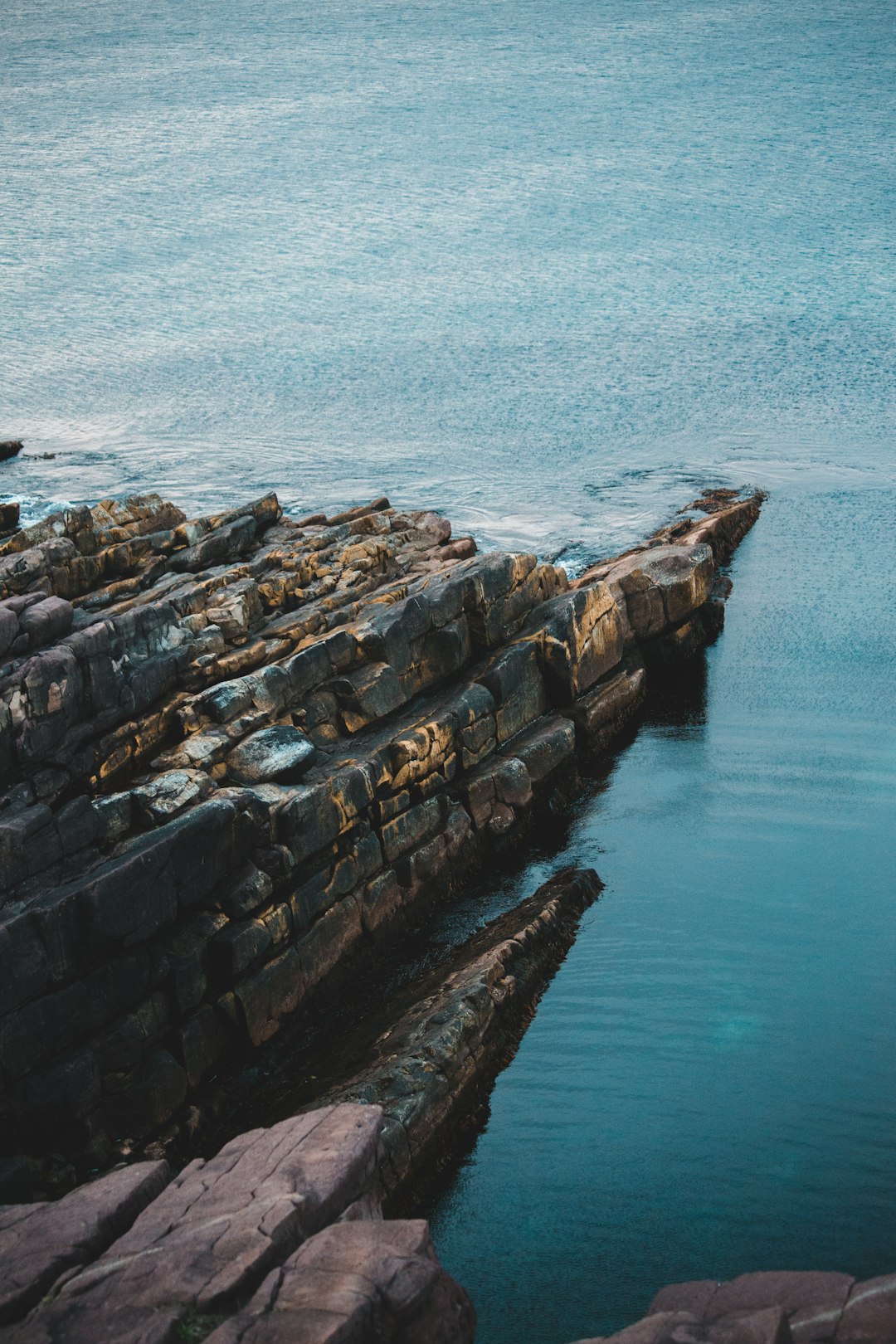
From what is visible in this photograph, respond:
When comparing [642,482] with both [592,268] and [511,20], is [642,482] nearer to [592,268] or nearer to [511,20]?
[592,268]

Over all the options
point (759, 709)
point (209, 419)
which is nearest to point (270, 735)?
point (759, 709)

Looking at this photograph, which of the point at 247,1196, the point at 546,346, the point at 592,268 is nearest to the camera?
the point at 247,1196

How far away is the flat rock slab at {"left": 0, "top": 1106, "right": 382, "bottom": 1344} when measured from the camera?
7746mm

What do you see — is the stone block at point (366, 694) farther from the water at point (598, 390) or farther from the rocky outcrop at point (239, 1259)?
the rocky outcrop at point (239, 1259)

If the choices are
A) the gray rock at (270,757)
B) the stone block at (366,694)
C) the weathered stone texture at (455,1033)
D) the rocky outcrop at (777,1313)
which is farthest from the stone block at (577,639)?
the rocky outcrop at (777,1313)

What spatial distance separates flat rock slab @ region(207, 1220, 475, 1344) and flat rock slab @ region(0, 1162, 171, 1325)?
1706 mm

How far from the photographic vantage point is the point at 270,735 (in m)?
15.7

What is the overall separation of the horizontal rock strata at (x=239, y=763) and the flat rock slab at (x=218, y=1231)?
9.65 ft

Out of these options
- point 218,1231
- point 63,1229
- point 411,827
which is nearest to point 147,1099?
point 63,1229

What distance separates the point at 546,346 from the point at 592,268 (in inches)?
313

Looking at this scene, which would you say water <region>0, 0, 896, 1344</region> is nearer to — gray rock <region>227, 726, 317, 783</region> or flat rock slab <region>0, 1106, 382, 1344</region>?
flat rock slab <region>0, 1106, 382, 1344</region>

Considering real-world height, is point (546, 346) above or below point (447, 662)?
above

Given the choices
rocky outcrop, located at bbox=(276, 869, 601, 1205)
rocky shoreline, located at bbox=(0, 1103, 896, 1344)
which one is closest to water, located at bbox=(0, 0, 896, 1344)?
rocky outcrop, located at bbox=(276, 869, 601, 1205)

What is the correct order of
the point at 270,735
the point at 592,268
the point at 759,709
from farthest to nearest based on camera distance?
the point at 592,268 < the point at 759,709 < the point at 270,735
